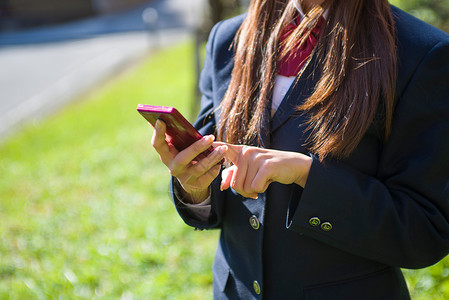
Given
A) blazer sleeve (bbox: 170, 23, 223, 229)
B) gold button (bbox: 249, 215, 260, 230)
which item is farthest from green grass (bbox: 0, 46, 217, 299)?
gold button (bbox: 249, 215, 260, 230)

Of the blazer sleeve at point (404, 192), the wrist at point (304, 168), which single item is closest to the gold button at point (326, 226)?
the blazer sleeve at point (404, 192)

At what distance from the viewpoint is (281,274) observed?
129cm

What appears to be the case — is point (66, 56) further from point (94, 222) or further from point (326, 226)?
point (326, 226)

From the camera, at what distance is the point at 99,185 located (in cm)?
484

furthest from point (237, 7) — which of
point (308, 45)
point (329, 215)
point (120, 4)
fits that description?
point (120, 4)

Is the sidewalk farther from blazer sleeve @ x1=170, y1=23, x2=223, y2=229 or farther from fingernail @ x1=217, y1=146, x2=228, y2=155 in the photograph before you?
fingernail @ x1=217, y1=146, x2=228, y2=155

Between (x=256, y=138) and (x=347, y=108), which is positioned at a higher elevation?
(x=347, y=108)

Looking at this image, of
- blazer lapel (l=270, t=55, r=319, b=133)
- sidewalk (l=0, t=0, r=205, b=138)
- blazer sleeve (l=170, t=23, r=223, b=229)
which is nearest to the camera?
blazer lapel (l=270, t=55, r=319, b=133)

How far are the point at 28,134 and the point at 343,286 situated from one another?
7482 millimetres

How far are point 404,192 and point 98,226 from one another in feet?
10.9

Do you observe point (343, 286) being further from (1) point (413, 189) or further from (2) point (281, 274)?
(1) point (413, 189)

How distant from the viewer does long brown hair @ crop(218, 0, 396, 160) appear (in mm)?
1141

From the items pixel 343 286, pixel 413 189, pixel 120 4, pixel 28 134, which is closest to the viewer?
pixel 413 189

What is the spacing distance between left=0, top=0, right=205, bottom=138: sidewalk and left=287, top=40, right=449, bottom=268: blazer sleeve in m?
5.01
